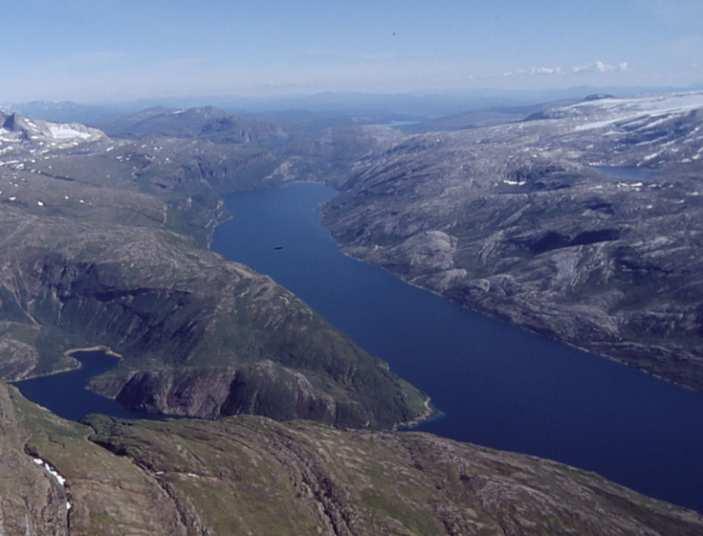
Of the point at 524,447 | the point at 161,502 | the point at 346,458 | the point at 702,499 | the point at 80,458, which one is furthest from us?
the point at 524,447

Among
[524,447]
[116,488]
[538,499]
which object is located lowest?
[524,447]

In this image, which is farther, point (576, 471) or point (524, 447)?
point (524, 447)

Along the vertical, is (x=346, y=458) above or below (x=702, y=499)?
above

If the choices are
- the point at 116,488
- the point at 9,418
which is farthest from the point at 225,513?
the point at 9,418

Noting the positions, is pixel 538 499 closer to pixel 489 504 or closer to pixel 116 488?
pixel 489 504

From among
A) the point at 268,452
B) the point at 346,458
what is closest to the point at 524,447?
the point at 346,458

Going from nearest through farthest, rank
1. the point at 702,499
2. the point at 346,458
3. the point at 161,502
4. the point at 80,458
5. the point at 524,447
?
the point at 161,502 → the point at 80,458 → the point at 346,458 → the point at 702,499 → the point at 524,447
